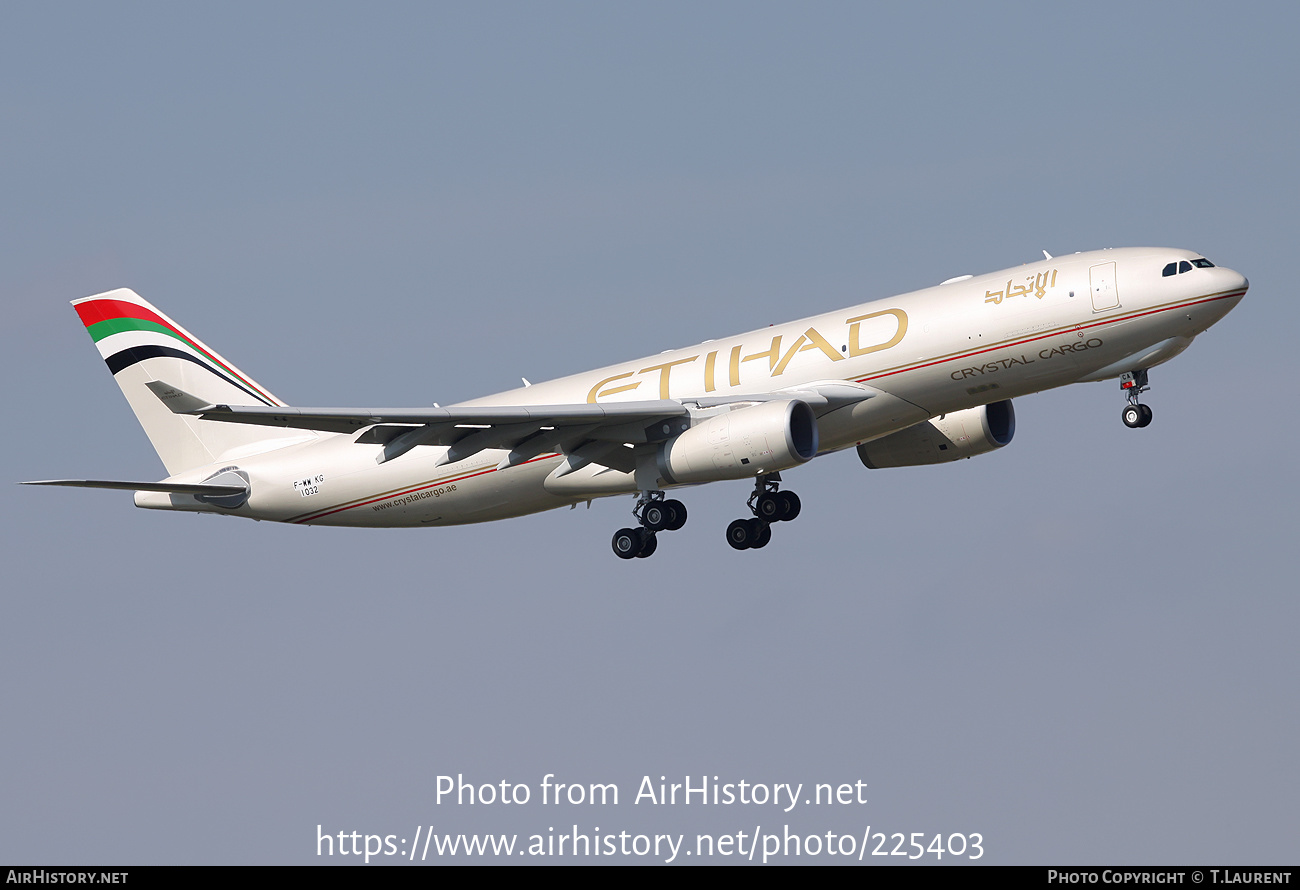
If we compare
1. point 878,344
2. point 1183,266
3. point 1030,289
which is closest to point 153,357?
point 878,344

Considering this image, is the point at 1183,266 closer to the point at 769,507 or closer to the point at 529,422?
the point at 769,507

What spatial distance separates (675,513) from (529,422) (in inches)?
191

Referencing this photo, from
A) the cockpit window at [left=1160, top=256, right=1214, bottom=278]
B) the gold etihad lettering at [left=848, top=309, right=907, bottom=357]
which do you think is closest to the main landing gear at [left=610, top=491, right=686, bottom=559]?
the gold etihad lettering at [left=848, top=309, right=907, bottom=357]

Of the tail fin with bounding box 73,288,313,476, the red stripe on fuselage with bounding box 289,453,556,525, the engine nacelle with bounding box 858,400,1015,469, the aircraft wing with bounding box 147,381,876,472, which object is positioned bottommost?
the aircraft wing with bounding box 147,381,876,472

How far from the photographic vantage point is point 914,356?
3656 centimetres

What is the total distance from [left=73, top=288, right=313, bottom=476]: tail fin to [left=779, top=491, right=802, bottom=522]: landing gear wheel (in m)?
14.9

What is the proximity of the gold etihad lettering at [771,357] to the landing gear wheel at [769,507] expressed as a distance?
5340 mm

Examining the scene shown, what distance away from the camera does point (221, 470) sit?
1769 inches

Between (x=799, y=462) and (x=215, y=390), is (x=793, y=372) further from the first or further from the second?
(x=215, y=390)

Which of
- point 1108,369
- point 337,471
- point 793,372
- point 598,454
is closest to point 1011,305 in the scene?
point 1108,369

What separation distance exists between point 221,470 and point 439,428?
1021 centimetres

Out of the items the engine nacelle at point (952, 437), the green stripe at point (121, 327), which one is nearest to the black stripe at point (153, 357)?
the green stripe at point (121, 327)

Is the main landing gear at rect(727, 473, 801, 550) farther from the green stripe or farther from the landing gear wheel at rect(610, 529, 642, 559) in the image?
the green stripe

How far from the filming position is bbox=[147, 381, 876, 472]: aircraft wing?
35.8 meters
